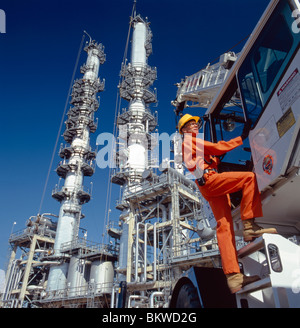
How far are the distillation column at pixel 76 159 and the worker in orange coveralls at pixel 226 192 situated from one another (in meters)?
33.1

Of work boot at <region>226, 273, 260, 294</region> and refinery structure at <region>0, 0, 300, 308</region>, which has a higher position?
refinery structure at <region>0, 0, 300, 308</region>

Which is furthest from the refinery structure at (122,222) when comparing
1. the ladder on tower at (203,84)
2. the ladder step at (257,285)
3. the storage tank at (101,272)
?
the ladder step at (257,285)

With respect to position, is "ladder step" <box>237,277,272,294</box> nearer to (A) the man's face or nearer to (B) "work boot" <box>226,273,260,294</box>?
(B) "work boot" <box>226,273,260,294</box>

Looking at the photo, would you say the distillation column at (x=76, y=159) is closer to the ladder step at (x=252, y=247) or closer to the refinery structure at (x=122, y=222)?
the refinery structure at (x=122, y=222)

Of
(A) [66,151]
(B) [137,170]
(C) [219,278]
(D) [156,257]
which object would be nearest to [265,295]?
(C) [219,278]

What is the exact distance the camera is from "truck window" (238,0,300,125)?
335cm

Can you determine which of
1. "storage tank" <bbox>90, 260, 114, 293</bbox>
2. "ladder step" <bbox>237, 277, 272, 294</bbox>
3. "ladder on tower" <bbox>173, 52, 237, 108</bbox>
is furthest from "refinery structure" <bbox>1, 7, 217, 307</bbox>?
"ladder step" <bbox>237, 277, 272, 294</bbox>

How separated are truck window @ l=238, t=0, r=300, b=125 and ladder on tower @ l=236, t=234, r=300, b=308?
66.9 inches

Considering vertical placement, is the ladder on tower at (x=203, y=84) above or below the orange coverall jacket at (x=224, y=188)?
above

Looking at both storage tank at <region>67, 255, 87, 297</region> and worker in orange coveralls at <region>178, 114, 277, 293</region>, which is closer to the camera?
worker in orange coveralls at <region>178, 114, 277, 293</region>

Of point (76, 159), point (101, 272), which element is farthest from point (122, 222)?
point (76, 159)

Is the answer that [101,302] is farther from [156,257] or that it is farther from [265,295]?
[265,295]

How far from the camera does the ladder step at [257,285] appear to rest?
8.87ft

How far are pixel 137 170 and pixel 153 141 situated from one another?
5.68m
